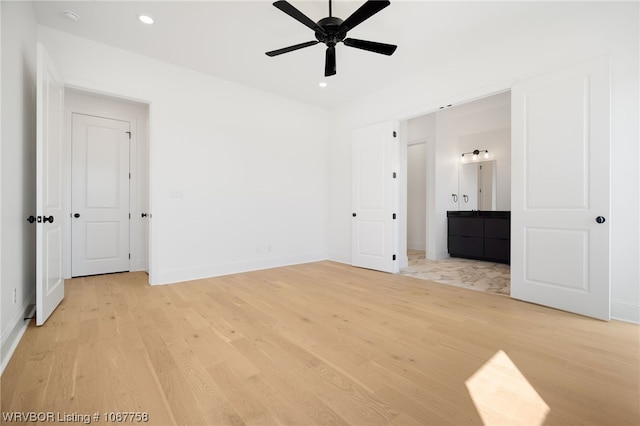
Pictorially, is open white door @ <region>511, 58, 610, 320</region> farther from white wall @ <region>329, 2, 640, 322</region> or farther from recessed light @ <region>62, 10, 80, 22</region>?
recessed light @ <region>62, 10, 80, 22</region>

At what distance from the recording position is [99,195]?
4375 millimetres

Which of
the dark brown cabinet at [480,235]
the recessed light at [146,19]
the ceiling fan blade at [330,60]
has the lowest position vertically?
the dark brown cabinet at [480,235]

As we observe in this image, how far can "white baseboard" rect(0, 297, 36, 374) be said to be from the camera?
5.92ft

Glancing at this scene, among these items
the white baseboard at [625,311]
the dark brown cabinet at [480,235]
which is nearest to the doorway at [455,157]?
the dark brown cabinet at [480,235]

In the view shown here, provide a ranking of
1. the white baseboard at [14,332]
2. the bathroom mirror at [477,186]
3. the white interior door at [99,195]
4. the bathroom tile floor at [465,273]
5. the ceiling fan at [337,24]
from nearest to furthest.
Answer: the white baseboard at [14,332] < the ceiling fan at [337,24] < the bathroom tile floor at [465,273] < the white interior door at [99,195] < the bathroom mirror at [477,186]

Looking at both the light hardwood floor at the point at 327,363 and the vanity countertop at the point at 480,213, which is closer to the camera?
the light hardwood floor at the point at 327,363

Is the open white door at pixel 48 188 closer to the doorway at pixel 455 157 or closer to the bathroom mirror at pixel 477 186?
the doorway at pixel 455 157

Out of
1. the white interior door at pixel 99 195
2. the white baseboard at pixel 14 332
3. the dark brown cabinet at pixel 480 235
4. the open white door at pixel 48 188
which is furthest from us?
the dark brown cabinet at pixel 480 235

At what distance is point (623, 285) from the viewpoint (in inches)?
100

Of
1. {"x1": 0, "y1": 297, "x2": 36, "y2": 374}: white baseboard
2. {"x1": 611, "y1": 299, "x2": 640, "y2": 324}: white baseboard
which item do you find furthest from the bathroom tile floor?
{"x1": 0, "y1": 297, "x2": 36, "y2": 374}: white baseboard

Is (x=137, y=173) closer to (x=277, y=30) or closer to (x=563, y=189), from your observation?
(x=277, y=30)

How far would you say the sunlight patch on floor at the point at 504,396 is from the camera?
1.32m

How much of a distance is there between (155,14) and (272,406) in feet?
11.9

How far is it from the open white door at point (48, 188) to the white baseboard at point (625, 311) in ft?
16.5
